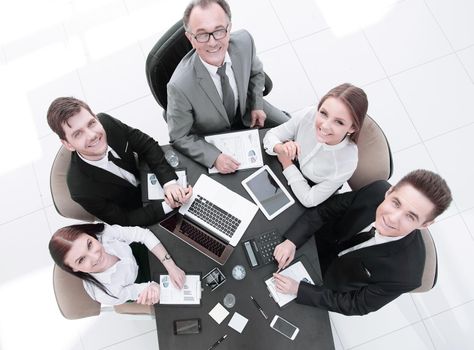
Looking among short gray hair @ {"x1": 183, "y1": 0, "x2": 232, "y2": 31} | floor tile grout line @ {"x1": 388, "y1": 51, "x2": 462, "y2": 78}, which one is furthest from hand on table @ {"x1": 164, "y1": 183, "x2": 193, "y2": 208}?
floor tile grout line @ {"x1": 388, "y1": 51, "x2": 462, "y2": 78}

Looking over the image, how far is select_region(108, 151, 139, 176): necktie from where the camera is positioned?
212 cm

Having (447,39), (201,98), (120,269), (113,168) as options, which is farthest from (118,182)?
(447,39)

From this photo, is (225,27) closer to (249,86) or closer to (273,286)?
(249,86)

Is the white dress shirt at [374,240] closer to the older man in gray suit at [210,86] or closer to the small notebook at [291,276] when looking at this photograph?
the small notebook at [291,276]

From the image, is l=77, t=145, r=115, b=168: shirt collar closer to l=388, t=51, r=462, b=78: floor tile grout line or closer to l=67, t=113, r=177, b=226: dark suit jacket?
l=67, t=113, r=177, b=226: dark suit jacket

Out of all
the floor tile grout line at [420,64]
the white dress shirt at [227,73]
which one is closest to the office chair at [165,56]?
the white dress shirt at [227,73]

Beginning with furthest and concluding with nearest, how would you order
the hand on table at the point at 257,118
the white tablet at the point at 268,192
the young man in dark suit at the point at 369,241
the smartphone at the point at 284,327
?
1. the hand on table at the point at 257,118
2. the white tablet at the point at 268,192
3. the smartphone at the point at 284,327
4. the young man in dark suit at the point at 369,241

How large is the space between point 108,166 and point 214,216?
2.16ft

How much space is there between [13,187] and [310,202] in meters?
2.57

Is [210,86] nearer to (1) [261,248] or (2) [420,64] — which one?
(1) [261,248]

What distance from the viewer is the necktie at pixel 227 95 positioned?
2.20m

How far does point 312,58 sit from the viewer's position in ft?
11.3

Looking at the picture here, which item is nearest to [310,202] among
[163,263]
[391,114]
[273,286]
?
[273,286]

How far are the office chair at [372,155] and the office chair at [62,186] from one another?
5.39 feet
